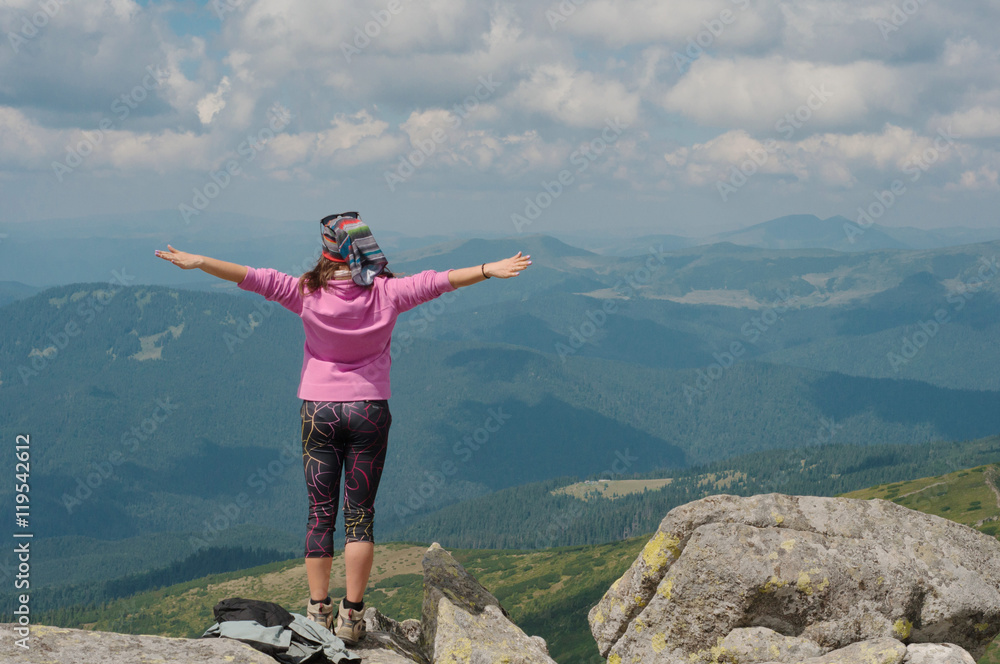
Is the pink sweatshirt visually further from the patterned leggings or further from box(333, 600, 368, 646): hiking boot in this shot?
box(333, 600, 368, 646): hiking boot

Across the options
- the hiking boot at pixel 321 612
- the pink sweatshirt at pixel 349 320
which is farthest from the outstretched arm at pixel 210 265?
the hiking boot at pixel 321 612

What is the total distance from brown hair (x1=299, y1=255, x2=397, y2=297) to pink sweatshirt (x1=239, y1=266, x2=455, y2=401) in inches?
4.1

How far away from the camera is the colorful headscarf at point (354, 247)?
1233 centimetres

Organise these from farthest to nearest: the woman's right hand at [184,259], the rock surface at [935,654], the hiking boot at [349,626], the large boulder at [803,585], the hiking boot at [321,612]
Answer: the large boulder at [803,585] < the hiking boot at [321,612] < the hiking boot at [349,626] < the rock surface at [935,654] < the woman's right hand at [184,259]

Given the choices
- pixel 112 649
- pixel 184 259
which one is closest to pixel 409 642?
pixel 112 649

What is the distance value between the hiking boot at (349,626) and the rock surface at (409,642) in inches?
7.9

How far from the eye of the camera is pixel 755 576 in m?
13.3

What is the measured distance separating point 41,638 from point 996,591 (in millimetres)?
16407

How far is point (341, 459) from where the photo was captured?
12.5 meters

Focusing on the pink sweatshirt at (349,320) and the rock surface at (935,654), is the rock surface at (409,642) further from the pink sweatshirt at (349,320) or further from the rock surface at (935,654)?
the rock surface at (935,654)

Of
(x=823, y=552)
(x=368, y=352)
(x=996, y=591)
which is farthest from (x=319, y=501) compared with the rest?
(x=996, y=591)

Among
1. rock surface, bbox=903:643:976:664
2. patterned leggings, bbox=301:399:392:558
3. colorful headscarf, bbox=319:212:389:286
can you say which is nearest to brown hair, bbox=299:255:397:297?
colorful headscarf, bbox=319:212:389:286

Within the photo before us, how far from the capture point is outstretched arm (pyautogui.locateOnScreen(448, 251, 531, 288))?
1156 centimetres

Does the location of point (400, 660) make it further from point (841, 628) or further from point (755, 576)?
point (841, 628)
